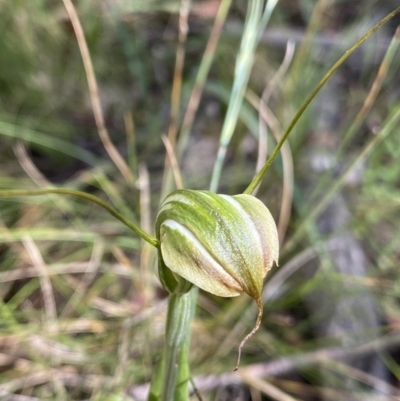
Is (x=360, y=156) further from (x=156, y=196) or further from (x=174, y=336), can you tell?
(x=156, y=196)

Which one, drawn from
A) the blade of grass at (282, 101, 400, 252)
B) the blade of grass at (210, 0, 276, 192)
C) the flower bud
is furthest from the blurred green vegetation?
the flower bud

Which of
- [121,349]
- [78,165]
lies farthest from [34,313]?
[78,165]

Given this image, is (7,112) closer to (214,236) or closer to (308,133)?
(308,133)

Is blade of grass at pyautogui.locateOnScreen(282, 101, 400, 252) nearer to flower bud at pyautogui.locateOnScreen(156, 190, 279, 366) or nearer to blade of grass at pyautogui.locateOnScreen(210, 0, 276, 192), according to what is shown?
blade of grass at pyautogui.locateOnScreen(210, 0, 276, 192)

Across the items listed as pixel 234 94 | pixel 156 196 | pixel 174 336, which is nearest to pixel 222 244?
pixel 174 336

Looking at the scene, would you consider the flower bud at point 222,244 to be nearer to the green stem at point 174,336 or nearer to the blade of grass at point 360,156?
the green stem at point 174,336

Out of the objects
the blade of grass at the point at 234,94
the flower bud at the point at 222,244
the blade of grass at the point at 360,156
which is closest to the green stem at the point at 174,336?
the flower bud at the point at 222,244

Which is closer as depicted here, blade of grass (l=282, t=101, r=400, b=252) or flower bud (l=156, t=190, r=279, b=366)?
flower bud (l=156, t=190, r=279, b=366)
